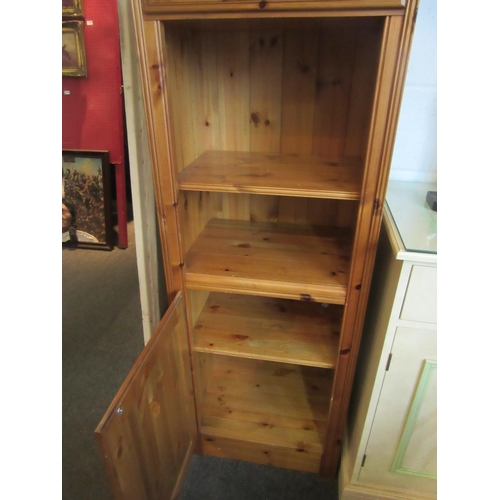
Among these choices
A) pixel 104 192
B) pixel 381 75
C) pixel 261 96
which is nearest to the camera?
pixel 381 75

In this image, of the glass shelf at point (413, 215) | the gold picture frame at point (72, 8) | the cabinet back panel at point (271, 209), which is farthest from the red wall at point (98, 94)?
the glass shelf at point (413, 215)

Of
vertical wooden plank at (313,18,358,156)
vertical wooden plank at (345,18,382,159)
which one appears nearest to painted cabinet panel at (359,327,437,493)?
vertical wooden plank at (345,18,382,159)

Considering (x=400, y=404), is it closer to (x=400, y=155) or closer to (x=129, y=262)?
(x=400, y=155)

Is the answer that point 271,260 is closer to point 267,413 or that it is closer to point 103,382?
point 267,413

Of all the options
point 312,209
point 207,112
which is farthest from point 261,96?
point 312,209

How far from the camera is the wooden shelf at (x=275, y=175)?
100cm

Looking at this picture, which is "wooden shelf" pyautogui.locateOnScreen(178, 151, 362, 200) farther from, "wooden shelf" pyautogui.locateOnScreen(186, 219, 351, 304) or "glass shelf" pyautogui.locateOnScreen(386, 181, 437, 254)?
"wooden shelf" pyautogui.locateOnScreen(186, 219, 351, 304)

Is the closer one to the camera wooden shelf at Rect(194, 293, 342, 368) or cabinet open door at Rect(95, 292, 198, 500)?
cabinet open door at Rect(95, 292, 198, 500)

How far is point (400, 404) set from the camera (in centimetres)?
113

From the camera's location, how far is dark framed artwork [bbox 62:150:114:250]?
2867mm

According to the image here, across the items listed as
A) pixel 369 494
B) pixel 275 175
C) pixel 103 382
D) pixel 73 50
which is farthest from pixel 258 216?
pixel 73 50
